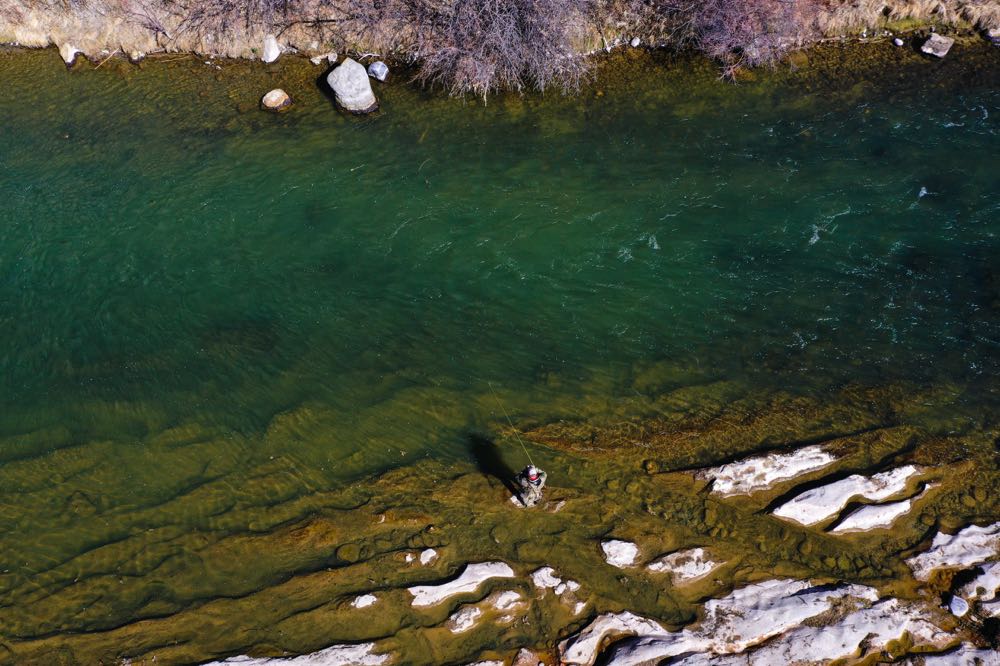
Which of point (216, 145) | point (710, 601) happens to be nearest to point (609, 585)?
point (710, 601)

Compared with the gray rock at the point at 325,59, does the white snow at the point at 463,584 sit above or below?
below

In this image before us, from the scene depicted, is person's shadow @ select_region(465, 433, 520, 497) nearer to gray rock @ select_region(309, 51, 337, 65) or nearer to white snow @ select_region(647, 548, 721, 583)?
white snow @ select_region(647, 548, 721, 583)

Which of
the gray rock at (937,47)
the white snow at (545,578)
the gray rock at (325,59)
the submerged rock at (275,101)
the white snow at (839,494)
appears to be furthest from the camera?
the gray rock at (325,59)

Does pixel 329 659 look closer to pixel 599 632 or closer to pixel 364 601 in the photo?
pixel 364 601

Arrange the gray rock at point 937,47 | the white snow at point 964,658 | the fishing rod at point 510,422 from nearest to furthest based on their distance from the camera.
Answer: the white snow at point 964,658, the fishing rod at point 510,422, the gray rock at point 937,47

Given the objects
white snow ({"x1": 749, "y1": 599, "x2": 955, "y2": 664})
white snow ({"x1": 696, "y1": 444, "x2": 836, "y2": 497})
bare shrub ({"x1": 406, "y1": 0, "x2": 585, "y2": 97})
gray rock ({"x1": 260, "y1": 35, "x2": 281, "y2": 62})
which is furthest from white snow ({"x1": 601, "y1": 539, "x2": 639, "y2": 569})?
gray rock ({"x1": 260, "y1": 35, "x2": 281, "y2": 62})

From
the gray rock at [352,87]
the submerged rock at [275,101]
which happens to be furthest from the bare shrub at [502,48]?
the submerged rock at [275,101]

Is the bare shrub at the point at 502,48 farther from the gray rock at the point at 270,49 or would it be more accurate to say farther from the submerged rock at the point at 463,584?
the submerged rock at the point at 463,584
